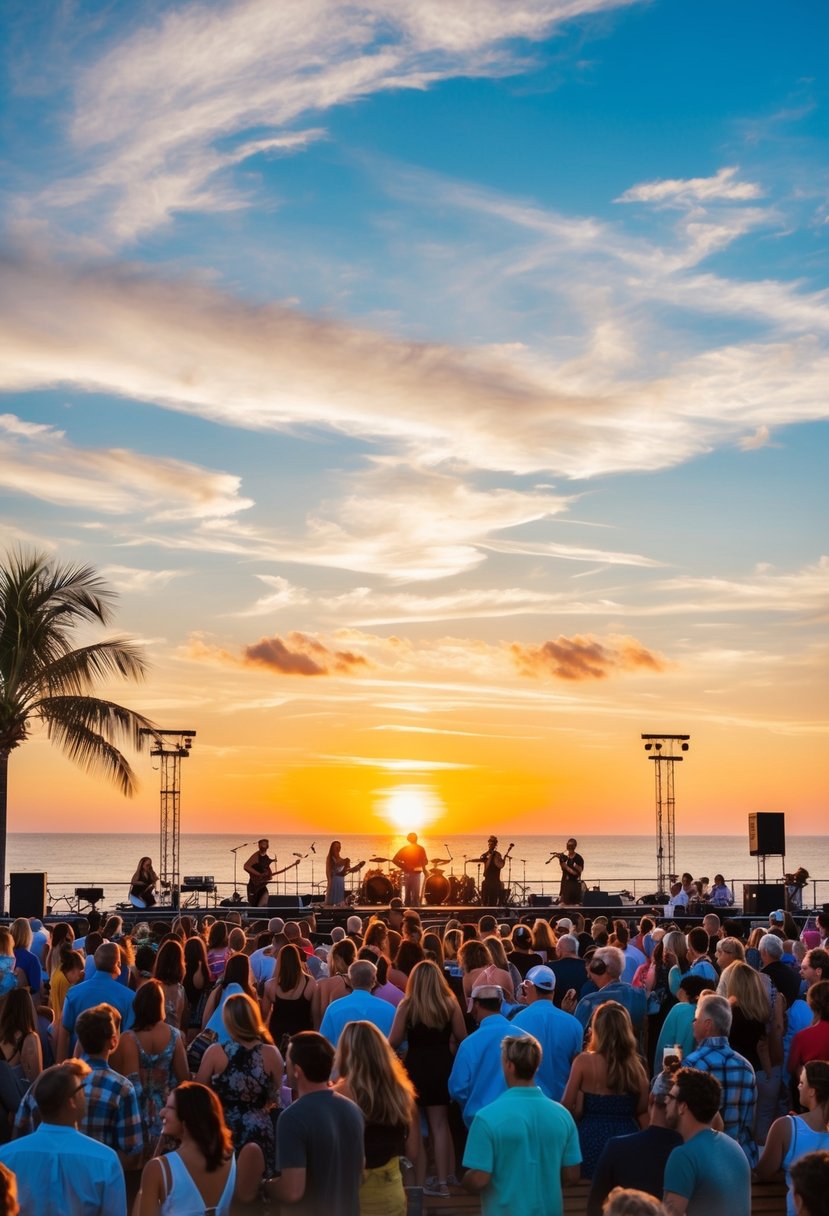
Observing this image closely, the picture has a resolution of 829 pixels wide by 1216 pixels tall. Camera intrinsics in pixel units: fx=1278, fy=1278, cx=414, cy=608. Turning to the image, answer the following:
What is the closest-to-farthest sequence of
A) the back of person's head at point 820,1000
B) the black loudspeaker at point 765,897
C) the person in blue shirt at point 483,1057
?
the person in blue shirt at point 483,1057, the back of person's head at point 820,1000, the black loudspeaker at point 765,897

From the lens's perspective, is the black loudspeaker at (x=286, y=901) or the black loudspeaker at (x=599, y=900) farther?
the black loudspeaker at (x=599, y=900)

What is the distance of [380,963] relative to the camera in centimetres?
938

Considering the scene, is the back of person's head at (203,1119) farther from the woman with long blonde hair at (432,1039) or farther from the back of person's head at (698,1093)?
the woman with long blonde hair at (432,1039)

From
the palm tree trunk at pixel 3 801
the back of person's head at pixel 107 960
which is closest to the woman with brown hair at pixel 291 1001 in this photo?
the back of person's head at pixel 107 960

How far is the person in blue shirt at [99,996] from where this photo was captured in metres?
7.88

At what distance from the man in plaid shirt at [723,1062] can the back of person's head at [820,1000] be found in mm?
939

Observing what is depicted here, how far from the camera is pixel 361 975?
7.71m

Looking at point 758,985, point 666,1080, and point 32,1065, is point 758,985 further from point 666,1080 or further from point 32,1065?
point 32,1065

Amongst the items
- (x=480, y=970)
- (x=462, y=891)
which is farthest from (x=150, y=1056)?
(x=462, y=891)

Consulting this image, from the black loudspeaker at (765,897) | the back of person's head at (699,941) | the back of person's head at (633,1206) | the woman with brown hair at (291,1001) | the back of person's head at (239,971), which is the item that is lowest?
the black loudspeaker at (765,897)

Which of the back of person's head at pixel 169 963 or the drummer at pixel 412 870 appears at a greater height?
the back of person's head at pixel 169 963

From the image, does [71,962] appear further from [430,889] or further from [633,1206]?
[430,889]

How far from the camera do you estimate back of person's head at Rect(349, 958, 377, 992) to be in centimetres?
769

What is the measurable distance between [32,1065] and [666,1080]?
3486 mm
